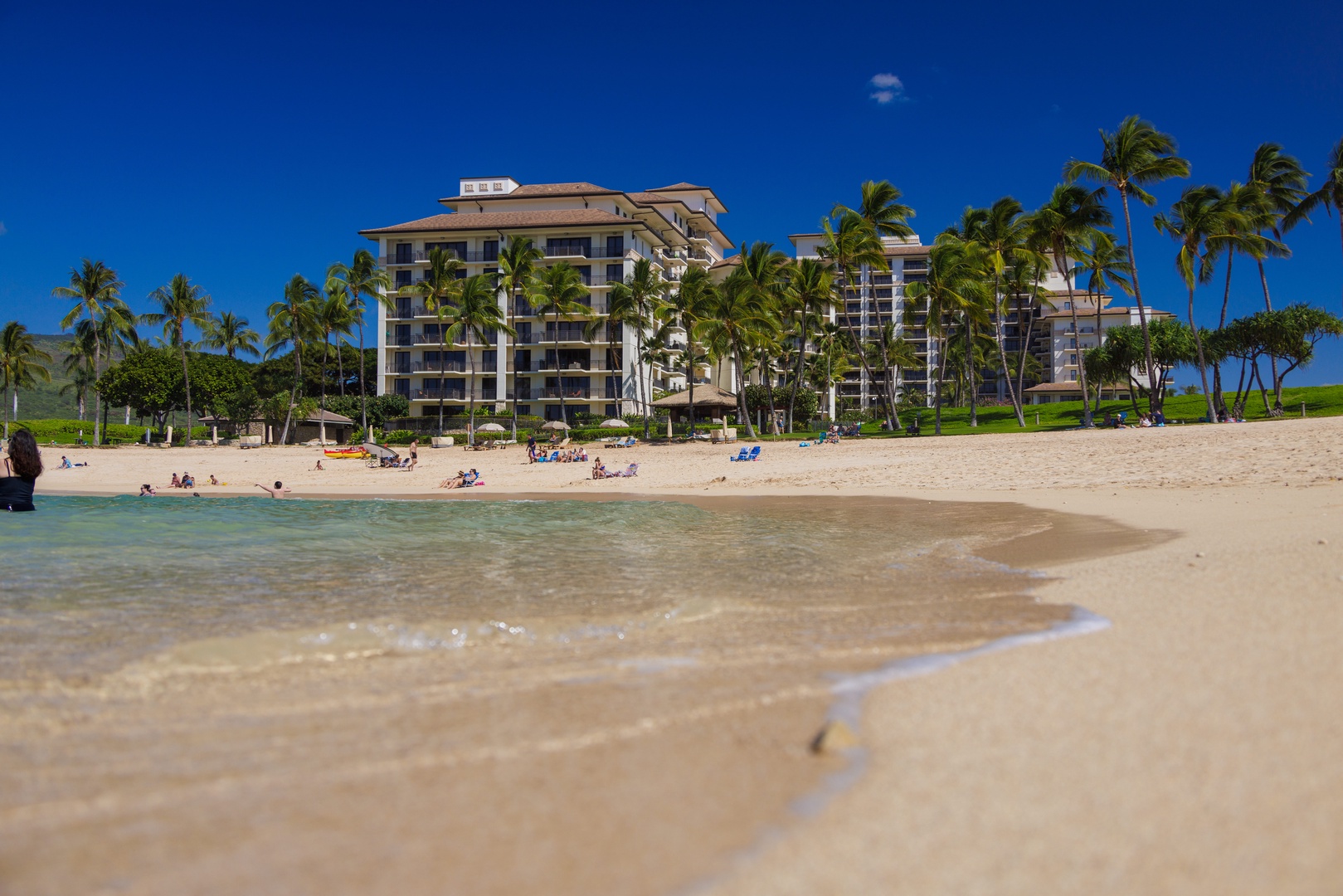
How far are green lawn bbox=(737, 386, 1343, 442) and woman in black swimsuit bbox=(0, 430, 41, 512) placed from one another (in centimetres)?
3100

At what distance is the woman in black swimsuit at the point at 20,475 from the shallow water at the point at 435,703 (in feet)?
9.93

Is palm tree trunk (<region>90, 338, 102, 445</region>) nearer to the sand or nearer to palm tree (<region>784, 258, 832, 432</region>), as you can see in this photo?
palm tree (<region>784, 258, 832, 432</region>)

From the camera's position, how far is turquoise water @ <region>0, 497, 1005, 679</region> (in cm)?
527

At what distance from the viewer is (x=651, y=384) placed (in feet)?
207

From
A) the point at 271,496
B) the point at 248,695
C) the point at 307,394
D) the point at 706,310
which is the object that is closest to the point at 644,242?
the point at 706,310

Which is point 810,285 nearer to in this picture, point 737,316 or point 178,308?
point 737,316

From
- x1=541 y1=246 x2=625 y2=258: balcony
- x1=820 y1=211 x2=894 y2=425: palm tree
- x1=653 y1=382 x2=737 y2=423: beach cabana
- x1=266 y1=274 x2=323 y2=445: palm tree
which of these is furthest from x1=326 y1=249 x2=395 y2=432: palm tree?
x1=820 y1=211 x2=894 y2=425: palm tree

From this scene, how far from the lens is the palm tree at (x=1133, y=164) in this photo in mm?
33531

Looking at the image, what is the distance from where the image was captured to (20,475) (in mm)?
11609

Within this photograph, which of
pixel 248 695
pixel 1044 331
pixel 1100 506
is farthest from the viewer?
pixel 1044 331

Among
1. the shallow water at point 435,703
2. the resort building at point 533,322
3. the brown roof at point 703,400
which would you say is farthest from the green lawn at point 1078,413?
the shallow water at point 435,703

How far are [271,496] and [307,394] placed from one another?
1878 inches

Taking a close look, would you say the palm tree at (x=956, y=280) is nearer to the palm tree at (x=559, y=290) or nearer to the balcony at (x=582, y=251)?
the palm tree at (x=559, y=290)

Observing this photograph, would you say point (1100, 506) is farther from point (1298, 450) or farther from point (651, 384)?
point (651, 384)
